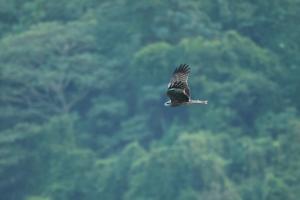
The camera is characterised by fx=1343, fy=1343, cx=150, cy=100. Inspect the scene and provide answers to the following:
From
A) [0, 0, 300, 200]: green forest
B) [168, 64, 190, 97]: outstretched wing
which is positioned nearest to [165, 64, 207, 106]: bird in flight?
[168, 64, 190, 97]: outstretched wing

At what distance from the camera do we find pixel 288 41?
46.5 meters

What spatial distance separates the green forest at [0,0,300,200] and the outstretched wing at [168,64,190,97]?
21892mm

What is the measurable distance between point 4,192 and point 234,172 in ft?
26.2

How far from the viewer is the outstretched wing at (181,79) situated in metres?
15.2

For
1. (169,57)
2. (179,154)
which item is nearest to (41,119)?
(169,57)

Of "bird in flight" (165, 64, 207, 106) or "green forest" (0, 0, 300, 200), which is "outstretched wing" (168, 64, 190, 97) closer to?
"bird in flight" (165, 64, 207, 106)

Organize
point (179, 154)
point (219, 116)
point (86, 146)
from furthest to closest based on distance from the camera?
point (86, 146) → point (219, 116) → point (179, 154)

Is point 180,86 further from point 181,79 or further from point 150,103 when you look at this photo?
point 150,103

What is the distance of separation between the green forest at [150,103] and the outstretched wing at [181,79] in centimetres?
2189

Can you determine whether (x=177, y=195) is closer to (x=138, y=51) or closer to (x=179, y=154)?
(x=179, y=154)

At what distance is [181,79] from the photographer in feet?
50.3

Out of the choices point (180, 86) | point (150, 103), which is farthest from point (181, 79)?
point (150, 103)

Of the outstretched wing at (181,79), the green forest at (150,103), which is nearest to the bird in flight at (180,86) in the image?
the outstretched wing at (181,79)

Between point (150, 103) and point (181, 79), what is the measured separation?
28.4 m
